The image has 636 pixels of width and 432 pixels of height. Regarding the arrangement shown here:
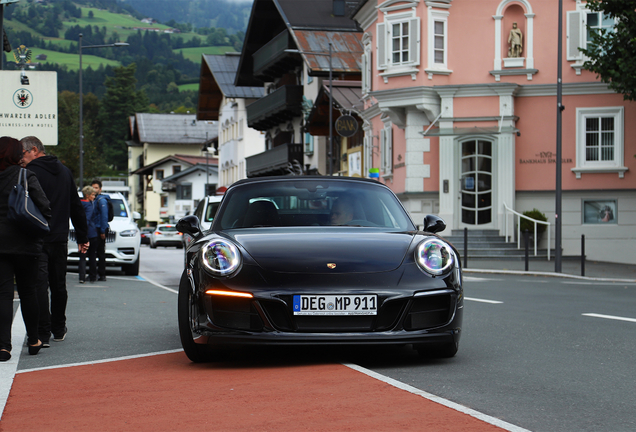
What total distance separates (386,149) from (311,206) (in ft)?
91.4

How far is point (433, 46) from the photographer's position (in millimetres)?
30828

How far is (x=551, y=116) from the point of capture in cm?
3042

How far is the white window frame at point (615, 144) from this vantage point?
2969cm

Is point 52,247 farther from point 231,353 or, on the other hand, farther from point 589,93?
point 589,93

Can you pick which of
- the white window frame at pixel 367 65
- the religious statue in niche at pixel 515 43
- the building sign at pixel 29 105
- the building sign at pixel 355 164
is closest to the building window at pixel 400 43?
the religious statue in niche at pixel 515 43

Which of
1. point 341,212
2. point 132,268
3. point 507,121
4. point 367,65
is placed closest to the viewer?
point 341,212

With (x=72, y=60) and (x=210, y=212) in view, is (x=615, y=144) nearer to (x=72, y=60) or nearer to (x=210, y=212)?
(x=210, y=212)

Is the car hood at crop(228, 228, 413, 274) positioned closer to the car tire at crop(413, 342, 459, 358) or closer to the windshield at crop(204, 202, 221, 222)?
the car tire at crop(413, 342, 459, 358)

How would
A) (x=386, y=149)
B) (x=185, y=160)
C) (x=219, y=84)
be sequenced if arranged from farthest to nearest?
1. (x=185, y=160)
2. (x=219, y=84)
3. (x=386, y=149)

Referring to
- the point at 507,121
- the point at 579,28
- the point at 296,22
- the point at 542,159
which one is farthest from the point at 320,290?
the point at 296,22

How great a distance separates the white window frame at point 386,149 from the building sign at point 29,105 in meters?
18.0

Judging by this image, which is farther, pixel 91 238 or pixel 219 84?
pixel 219 84

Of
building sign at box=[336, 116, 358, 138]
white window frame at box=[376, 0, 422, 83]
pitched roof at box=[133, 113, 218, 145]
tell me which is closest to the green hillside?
pitched roof at box=[133, 113, 218, 145]

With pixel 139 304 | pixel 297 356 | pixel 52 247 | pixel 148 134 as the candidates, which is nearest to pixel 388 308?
pixel 297 356
